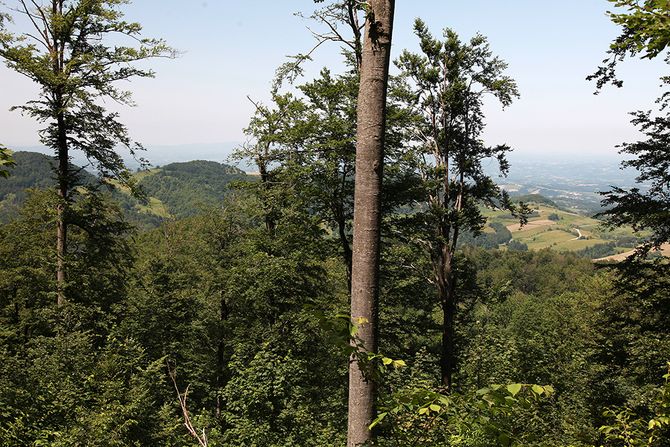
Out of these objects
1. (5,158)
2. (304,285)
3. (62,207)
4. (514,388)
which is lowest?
(304,285)

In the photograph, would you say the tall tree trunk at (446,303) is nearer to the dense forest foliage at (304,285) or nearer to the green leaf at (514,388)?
the dense forest foliage at (304,285)

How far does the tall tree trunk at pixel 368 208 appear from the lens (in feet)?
10.4

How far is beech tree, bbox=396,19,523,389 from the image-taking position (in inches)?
513

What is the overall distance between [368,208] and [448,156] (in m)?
11.5

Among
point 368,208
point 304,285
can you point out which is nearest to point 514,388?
point 368,208

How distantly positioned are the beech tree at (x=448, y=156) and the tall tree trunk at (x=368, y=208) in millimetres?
10037

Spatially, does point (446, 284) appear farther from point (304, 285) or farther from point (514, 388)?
point (514, 388)

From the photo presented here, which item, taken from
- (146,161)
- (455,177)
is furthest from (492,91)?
(146,161)

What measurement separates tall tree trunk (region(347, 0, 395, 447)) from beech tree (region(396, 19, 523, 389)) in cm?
1004

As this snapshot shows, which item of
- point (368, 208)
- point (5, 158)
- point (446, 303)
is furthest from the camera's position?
point (446, 303)

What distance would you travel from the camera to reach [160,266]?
19625 mm

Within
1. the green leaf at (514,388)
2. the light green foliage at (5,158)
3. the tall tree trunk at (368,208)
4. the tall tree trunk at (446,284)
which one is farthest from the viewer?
the tall tree trunk at (446,284)

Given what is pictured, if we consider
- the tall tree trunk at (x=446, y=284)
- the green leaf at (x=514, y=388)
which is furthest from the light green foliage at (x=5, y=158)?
the tall tree trunk at (x=446, y=284)

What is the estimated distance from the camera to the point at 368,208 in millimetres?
3291
